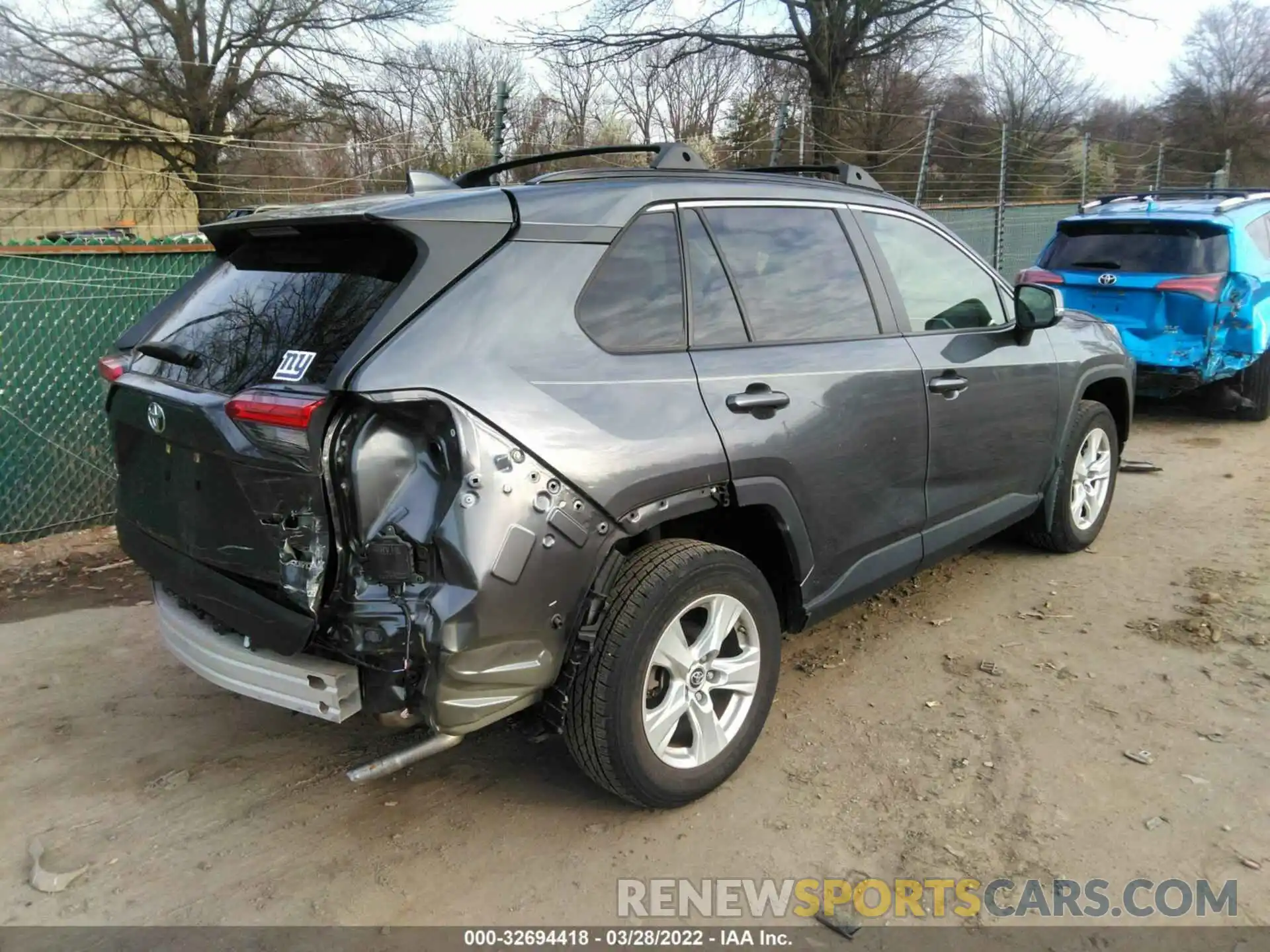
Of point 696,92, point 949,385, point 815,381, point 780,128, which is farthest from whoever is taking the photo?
point 696,92

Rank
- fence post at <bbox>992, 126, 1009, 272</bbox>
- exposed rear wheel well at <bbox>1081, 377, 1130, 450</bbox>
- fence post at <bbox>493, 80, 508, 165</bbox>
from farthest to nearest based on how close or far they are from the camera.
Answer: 1. fence post at <bbox>992, 126, 1009, 272</bbox>
2. fence post at <bbox>493, 80, 508, 165</bbox>
3. exposed rear wheel well at <bbox>1081, 377, 1130, 450</bbox>

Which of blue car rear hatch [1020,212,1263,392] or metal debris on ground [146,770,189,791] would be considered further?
blue car rear hatch [1020,212,1263,392]

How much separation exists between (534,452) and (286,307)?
864 millimetres

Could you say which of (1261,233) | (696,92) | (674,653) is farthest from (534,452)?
(696,92)

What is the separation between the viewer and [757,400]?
300cm

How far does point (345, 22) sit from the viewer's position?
70.8ft

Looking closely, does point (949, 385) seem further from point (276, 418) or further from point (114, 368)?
point (114, 368)

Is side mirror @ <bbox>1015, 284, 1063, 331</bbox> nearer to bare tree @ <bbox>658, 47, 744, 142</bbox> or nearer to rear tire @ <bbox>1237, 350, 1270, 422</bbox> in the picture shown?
rear tire @ <bbox>1237, 350, 1270, 422</bbox>

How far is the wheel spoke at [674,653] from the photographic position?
2783mm

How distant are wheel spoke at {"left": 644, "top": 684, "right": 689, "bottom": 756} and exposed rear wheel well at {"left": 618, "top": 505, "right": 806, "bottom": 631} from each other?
0.52 meters

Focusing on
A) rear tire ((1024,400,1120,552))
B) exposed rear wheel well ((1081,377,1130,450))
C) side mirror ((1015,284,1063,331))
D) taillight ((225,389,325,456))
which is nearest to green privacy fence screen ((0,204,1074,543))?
taillight ((225,389,325,456))

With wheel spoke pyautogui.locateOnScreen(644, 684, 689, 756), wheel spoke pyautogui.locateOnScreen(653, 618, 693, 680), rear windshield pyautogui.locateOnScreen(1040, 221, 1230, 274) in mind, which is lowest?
wheel spoke pyautogui.locateOnScreen(644, 684, 689, 756)

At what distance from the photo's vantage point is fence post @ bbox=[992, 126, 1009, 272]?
11789 millimetres

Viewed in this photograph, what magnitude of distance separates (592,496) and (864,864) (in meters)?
1.34
